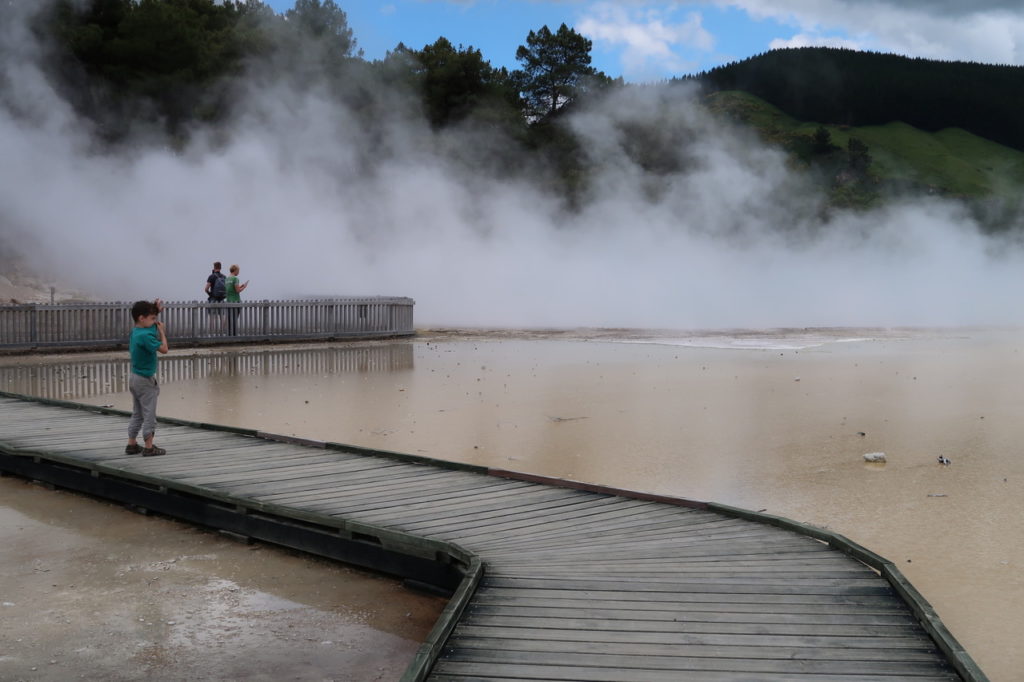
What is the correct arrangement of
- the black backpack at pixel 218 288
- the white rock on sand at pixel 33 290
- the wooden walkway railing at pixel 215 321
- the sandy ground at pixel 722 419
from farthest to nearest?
the white rock on sand at pixel 33 290, the black backpack at pixel 218 288, the wooden walkway railing at pixel 215 321, the sandy ground at pixel 722 419

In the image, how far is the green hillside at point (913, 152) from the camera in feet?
209

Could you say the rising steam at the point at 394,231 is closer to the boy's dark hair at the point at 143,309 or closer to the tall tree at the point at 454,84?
the tall tree at the point at 454,84

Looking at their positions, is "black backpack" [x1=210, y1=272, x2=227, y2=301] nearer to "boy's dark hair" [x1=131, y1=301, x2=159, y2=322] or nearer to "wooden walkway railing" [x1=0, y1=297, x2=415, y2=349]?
"wooden walkway railing" [x1=0, y1=297, x2=415, y2=349]

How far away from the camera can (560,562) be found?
476cm

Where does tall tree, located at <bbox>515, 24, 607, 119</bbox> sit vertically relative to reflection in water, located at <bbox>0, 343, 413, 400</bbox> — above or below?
above

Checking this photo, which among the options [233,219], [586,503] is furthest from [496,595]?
[233,219]

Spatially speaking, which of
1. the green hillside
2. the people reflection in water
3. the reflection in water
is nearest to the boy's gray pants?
the reflection in water

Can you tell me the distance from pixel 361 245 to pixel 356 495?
28.7 metres

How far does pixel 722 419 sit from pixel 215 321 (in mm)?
13126

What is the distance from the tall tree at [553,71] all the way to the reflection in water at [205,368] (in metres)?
34.2

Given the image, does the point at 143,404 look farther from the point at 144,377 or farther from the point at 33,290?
the point at 33,290

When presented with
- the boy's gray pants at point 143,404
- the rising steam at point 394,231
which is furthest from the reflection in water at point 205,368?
the rising steam at point 394,231

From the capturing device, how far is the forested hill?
248ft

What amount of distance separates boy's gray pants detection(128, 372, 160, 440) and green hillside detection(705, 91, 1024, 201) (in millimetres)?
57882
